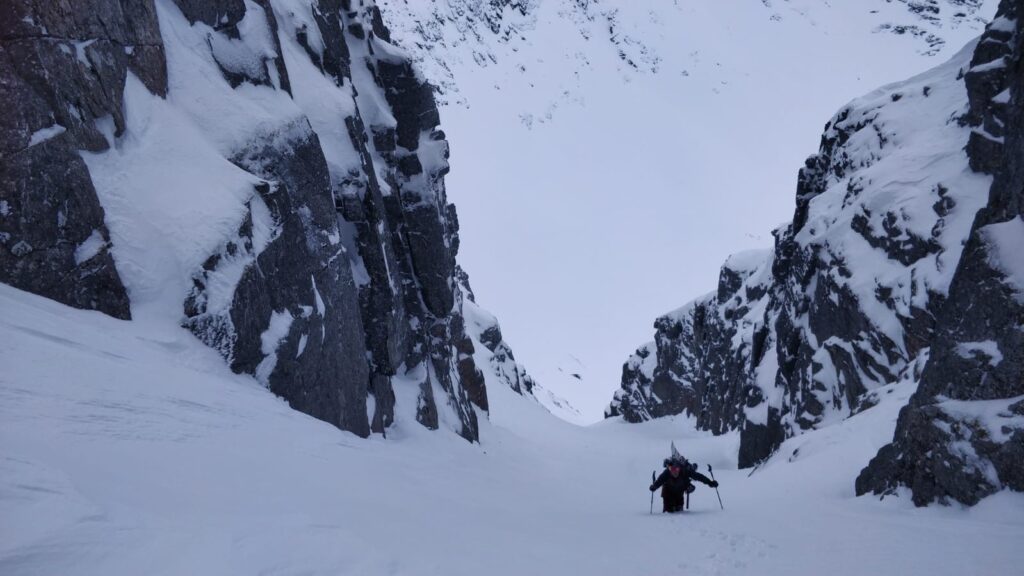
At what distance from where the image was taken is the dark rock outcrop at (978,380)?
362 inches

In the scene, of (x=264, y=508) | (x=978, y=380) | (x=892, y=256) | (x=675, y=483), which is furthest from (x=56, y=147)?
(x=892, y=256)

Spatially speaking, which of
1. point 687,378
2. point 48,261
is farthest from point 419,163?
point 687,378

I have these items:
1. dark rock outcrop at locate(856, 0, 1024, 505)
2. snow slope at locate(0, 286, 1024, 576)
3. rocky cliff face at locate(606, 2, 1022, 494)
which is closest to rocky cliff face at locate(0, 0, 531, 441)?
snow slope at locate(0, 286, 1024, 576)

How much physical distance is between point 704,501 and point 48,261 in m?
14.9

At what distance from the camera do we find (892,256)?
2339 centimetres

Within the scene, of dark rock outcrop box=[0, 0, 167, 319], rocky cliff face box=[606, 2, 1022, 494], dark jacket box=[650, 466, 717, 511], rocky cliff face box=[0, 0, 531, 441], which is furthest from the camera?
dark jacket box=[650, 466, 717, 511]

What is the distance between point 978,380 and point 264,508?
36.2ft

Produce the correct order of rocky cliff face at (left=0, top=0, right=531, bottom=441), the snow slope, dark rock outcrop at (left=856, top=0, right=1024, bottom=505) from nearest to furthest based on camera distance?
1. the snow slope
2. dark rock outcrop at (left=856, top=0, right=1024, bottom=505)
3. rocky cliff face at (left=0, top=0, right=531, bottom=441)

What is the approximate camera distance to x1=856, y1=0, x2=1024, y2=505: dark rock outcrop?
9.20 meters

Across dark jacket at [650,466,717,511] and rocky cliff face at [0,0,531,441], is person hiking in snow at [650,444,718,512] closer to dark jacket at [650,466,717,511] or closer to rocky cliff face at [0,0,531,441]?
dark jacket at [650,466,717,511]

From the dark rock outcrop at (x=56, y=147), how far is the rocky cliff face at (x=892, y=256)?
14506mm

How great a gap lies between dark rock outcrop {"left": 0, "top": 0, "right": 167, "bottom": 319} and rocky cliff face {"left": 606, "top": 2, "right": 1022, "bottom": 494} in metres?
14.5

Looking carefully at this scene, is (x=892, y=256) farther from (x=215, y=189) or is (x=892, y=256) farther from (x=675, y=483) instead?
(x=215, y=189)

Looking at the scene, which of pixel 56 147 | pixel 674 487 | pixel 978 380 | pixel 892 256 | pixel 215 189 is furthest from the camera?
pixel 892 256
